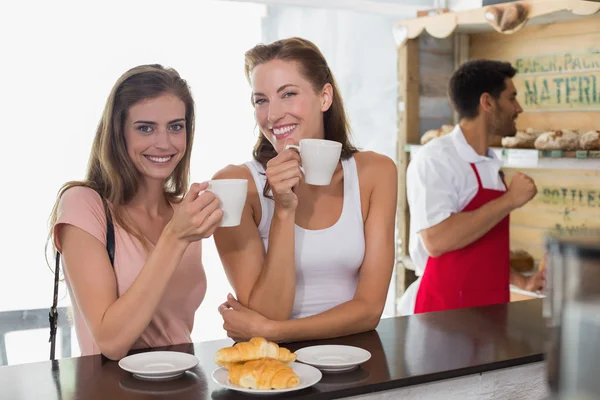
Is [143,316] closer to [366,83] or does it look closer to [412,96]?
[412,96]

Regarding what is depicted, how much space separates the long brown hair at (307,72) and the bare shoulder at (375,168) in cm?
5

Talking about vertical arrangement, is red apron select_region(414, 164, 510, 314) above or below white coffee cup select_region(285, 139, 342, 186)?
below

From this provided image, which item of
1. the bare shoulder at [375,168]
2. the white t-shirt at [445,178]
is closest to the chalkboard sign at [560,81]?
the white t-shirt at [445,178]

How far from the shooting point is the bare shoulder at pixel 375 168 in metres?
2.09

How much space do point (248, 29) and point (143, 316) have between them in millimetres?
2837

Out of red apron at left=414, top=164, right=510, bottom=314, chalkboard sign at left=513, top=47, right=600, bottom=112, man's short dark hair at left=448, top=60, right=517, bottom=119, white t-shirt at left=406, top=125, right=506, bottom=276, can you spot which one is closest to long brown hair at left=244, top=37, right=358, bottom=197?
white t-shirt at left=406, top=125, right=506, bottom=276

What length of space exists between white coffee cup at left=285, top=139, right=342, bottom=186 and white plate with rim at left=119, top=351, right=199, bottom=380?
0.48m

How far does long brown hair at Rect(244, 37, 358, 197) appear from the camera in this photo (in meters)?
2.01

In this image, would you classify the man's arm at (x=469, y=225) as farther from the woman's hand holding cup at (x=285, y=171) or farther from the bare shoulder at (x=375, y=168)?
the woman's hand holding cup at (x=285, y=171)

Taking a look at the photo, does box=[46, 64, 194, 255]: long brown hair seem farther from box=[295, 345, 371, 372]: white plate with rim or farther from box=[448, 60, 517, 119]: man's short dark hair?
box=[448, 60, 517, 119]: man's short dark hair

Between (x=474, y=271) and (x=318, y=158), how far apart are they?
5.00ft

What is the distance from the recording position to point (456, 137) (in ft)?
10.3

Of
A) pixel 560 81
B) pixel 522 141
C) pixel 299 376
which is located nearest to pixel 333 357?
pixel 299 376

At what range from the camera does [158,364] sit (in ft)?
4.94
